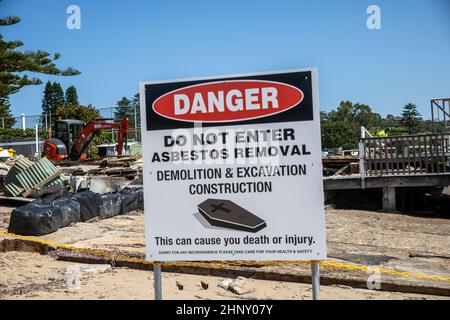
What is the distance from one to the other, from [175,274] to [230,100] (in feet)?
11.1

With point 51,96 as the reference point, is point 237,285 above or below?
below

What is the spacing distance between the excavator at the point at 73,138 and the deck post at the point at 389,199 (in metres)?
18.5

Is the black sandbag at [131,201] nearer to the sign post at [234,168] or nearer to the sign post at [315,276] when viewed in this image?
the sign post at [234,168]

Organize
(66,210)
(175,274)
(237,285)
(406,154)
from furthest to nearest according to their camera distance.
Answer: (406,154)
(66,210)
(175,274)
(237,285)

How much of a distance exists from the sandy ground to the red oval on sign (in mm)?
2332

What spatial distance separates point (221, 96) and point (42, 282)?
12.0 ft

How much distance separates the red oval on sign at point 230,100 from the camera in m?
3.43

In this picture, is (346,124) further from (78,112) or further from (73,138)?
(73,138)

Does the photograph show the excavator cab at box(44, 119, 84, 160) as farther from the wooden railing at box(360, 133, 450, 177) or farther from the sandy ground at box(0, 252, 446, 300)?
the sandy ground at box(0, 252, 446, 300)

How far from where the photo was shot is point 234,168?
3.51 metres

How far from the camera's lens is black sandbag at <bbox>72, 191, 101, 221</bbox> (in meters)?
10.9

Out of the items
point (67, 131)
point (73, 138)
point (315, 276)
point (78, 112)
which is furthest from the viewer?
point (78, 112)

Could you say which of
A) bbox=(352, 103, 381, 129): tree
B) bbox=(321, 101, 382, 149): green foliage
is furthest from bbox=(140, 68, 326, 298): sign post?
bbox=(352, 103, 381, 129): tree

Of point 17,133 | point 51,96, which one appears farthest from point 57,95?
point 17,133
